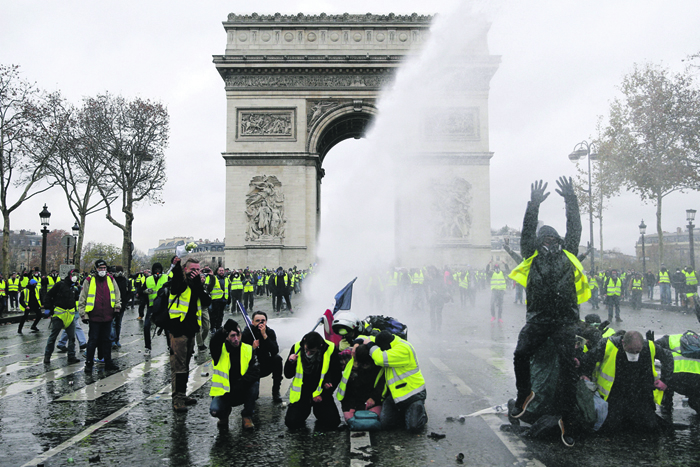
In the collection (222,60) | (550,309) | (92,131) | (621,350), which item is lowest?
(621,350)

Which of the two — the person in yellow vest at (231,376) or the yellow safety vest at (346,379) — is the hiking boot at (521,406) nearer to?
the yellow safety vest at (346,379)

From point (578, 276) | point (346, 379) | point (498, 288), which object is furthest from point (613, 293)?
point (346, 379)

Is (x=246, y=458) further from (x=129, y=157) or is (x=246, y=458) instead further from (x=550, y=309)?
(x=129, y=157)

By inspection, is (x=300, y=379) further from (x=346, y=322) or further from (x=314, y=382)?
(x=346, y=322)

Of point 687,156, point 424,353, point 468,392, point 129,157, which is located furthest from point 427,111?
point 468,392

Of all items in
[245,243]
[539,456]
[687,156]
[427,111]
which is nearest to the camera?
[539,456]

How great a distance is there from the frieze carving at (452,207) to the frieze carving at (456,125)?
2611mm

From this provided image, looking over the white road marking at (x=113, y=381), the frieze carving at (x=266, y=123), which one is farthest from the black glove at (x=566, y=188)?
the frieze carving at (x=266, y=123)

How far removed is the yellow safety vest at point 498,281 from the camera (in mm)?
14337

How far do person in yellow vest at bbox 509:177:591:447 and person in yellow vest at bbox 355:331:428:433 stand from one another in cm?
97

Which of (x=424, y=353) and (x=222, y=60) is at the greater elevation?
(x=222, y=60)

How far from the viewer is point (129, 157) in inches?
1284

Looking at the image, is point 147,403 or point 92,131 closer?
point 147,403

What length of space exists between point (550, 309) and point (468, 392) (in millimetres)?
2052
